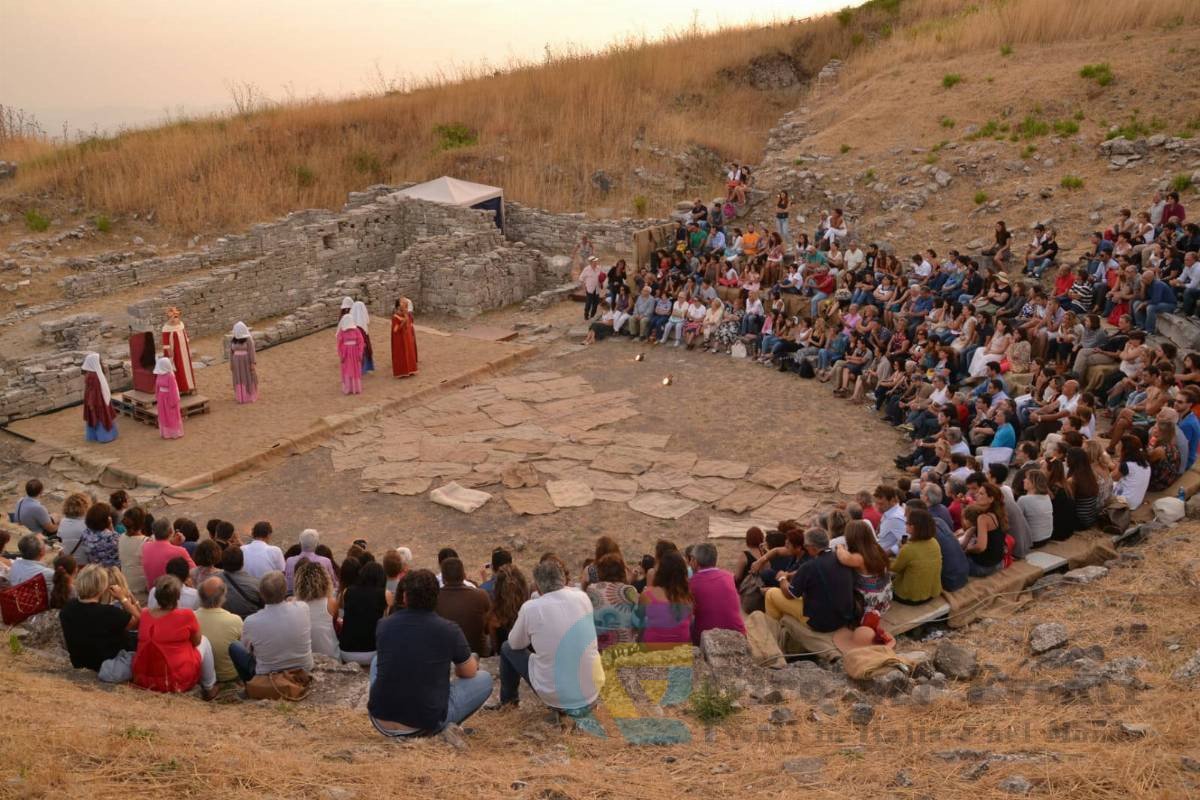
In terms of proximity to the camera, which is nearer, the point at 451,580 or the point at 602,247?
the point at 451,580

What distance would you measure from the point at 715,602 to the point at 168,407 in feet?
31.6

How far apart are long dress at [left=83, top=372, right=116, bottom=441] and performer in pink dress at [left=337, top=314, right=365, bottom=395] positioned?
3.33 m

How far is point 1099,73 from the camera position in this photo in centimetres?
2169

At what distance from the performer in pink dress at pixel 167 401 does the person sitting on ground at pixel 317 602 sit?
765 centimetres

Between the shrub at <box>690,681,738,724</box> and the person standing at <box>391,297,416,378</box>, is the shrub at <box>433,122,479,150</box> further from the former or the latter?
the shrub at <box>690,681,738,724</box>

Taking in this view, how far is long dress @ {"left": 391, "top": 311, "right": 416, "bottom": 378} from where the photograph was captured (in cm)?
1703

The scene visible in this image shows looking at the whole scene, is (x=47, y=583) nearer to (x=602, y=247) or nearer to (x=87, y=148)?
(x=602, y=247)

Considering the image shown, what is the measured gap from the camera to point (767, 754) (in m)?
6.59

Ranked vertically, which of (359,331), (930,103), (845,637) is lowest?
(845,637)

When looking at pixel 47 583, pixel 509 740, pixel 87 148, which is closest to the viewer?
pixel 509 740

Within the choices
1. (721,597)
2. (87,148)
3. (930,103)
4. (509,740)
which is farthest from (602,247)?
(509,740)

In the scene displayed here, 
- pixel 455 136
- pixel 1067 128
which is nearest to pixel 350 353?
pixel 455 136

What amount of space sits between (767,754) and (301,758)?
280cm

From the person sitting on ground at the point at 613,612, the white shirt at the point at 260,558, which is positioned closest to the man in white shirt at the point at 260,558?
the white shirt at the point at 260,558
